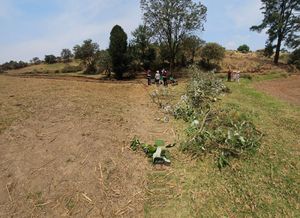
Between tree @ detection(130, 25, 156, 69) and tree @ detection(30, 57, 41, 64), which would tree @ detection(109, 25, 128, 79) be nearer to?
tree @ detection(130, 25, 156, 69)

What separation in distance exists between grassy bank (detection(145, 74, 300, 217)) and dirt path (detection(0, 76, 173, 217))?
54 cm

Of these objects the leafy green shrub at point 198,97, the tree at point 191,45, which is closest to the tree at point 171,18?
the tree at point 191,45

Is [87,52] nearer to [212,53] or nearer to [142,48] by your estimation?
[142,48]

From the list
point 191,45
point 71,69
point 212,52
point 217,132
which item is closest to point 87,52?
point 71,69

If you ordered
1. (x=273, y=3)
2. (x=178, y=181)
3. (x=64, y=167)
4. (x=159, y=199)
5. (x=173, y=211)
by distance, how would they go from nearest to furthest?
1. (x=173, y=211)
2. (x=159, y=199)
3. (x=178, y=181)
4. (x=64, y=167)
5. (x=273, y=3)

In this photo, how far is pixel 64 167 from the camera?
18.5 ft

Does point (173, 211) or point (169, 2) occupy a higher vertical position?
point (169, 2)

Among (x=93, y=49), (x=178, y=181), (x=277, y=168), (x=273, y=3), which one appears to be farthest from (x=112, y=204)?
(x=93, y=49)

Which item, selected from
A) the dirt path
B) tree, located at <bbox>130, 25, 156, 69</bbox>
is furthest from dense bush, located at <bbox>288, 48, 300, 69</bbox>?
the dirt path

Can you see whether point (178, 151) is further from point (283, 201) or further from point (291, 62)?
point (291, 62)

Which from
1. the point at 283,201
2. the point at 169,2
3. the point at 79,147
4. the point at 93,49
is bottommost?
the point at 283,201

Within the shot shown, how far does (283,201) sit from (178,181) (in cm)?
205

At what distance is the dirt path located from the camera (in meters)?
4.69

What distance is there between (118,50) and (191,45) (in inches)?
319
